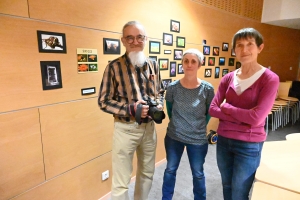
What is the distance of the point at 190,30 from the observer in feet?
9.82

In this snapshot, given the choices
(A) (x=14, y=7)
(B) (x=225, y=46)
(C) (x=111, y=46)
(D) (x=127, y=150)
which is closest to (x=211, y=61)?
(B) (x=225, y=46)

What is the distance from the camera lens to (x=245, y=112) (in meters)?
1.25

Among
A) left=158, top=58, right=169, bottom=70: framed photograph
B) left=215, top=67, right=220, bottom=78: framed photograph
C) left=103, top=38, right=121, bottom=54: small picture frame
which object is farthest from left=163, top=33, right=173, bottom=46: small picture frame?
left=215, top=67, right=220, bottom=78: framed photograph

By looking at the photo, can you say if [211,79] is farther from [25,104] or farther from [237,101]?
[25,104]

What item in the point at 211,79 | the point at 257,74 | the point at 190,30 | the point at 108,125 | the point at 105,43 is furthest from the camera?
the point at 211,79

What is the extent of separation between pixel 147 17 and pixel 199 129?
1.45 meters

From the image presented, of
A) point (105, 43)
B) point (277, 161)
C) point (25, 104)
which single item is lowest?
point (277, 161)

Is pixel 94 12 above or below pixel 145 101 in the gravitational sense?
above

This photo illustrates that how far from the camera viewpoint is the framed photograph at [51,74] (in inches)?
60.8

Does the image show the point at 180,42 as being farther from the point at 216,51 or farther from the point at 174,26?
the point at 216,51

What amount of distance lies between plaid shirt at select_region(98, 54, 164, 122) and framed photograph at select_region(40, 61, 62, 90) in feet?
1.35

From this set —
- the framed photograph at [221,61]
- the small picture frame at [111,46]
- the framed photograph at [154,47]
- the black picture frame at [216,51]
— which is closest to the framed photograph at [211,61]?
the black picture frame at [216,51]

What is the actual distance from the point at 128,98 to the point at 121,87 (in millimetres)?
96

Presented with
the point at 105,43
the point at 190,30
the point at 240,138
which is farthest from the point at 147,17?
the point at 240,138
